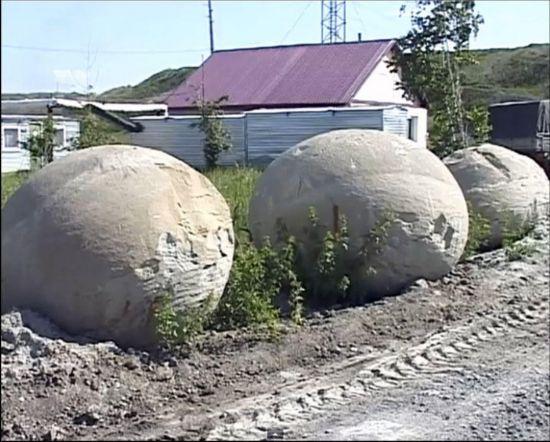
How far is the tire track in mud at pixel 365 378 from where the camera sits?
5.89m

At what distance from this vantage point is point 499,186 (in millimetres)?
13055

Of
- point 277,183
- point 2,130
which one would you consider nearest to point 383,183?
point 277,183

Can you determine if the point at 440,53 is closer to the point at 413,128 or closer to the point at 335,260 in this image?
the point at 413,128

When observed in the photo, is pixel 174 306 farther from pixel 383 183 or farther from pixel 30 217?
pixel 383 183

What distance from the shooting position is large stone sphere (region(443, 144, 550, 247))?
1288 centimetres

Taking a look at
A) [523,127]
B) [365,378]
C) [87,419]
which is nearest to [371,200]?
[365,378]

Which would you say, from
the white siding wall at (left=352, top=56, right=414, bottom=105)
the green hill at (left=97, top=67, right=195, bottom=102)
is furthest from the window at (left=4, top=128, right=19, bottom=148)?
the white siding wall at (left=352, top=56, right=414, bottom=105)

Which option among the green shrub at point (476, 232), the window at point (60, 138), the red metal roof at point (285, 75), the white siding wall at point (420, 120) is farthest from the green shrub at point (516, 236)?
the red metal roof at point (285, 75)

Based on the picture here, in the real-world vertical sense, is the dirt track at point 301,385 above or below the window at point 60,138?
below

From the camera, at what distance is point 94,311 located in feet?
21.9

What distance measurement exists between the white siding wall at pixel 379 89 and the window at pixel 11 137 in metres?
31.4

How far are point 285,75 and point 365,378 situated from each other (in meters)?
30.2

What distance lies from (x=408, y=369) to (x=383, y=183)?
8.73ft

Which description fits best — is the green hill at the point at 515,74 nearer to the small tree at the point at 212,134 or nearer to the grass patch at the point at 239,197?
the small tree at the point at 212,134
